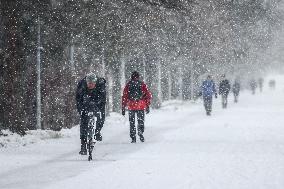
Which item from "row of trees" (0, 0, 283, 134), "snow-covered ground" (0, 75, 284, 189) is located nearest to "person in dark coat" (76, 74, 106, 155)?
"snow-covered ground" (0, 75, 284, 189)

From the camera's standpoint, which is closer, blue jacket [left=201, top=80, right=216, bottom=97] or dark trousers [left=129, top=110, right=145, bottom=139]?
dark trousers [left=129, top=110, right=145, bottom=139]

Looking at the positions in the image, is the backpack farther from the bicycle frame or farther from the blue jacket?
the blue jacket

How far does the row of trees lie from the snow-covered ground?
1080 millimetres

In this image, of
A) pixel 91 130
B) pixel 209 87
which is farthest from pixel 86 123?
pixel 209 87

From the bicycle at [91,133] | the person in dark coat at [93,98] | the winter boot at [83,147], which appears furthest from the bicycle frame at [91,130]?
the winter boot at [83,147]

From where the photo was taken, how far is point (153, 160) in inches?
502

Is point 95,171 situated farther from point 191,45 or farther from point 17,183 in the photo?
point 191,45

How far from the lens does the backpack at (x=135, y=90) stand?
16.9 m

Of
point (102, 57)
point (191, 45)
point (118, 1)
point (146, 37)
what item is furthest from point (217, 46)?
point (118, 1)

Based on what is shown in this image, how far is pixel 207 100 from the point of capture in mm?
29172

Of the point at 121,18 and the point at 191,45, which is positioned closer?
the point at 121,18

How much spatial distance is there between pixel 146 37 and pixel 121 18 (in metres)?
5.34

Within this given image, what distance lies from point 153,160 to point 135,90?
14.6 ft

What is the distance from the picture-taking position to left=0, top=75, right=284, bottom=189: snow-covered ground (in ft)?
32.4
